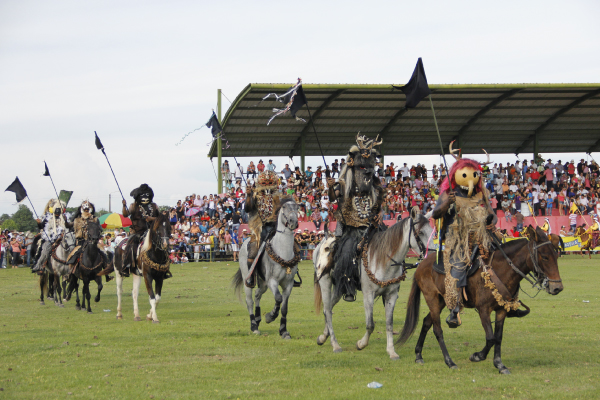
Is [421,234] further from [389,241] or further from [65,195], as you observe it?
[65,195]

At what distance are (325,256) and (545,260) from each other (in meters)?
3.86

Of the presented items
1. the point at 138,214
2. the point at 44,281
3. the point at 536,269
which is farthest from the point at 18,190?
the point at 536,269

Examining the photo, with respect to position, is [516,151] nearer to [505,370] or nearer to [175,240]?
[175,240]

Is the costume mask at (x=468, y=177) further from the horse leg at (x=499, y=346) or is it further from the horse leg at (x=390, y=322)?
the horse leg at (x=390, y=322)

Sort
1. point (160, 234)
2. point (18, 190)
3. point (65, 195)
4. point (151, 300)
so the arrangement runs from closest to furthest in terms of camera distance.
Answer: point (151, 300)
point (160, 234)
point (65, 195)
point (18, 190)

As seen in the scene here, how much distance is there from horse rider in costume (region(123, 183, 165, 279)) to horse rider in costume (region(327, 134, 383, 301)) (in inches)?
232

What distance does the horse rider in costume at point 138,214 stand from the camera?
50.5 feet

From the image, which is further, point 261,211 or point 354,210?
point 261,211

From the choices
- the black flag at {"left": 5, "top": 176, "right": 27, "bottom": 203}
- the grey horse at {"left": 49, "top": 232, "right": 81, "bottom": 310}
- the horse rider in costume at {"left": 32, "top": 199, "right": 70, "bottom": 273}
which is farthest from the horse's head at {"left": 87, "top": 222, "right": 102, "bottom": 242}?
the black flag at {"left": 5, "top": 176, "right": 27, "bottom": 203}

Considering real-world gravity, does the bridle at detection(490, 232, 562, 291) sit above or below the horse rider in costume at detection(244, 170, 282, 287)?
below

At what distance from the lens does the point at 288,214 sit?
39.8 feet

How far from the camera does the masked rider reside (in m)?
15.4

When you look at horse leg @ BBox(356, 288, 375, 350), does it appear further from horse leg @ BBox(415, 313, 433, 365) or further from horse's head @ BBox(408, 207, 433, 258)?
horse's head @ BBox(408, 207, 433, 258)

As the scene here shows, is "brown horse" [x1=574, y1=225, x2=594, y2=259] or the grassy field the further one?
"brown horse" [x1=574, y1=225, x2=594, y2=259]
